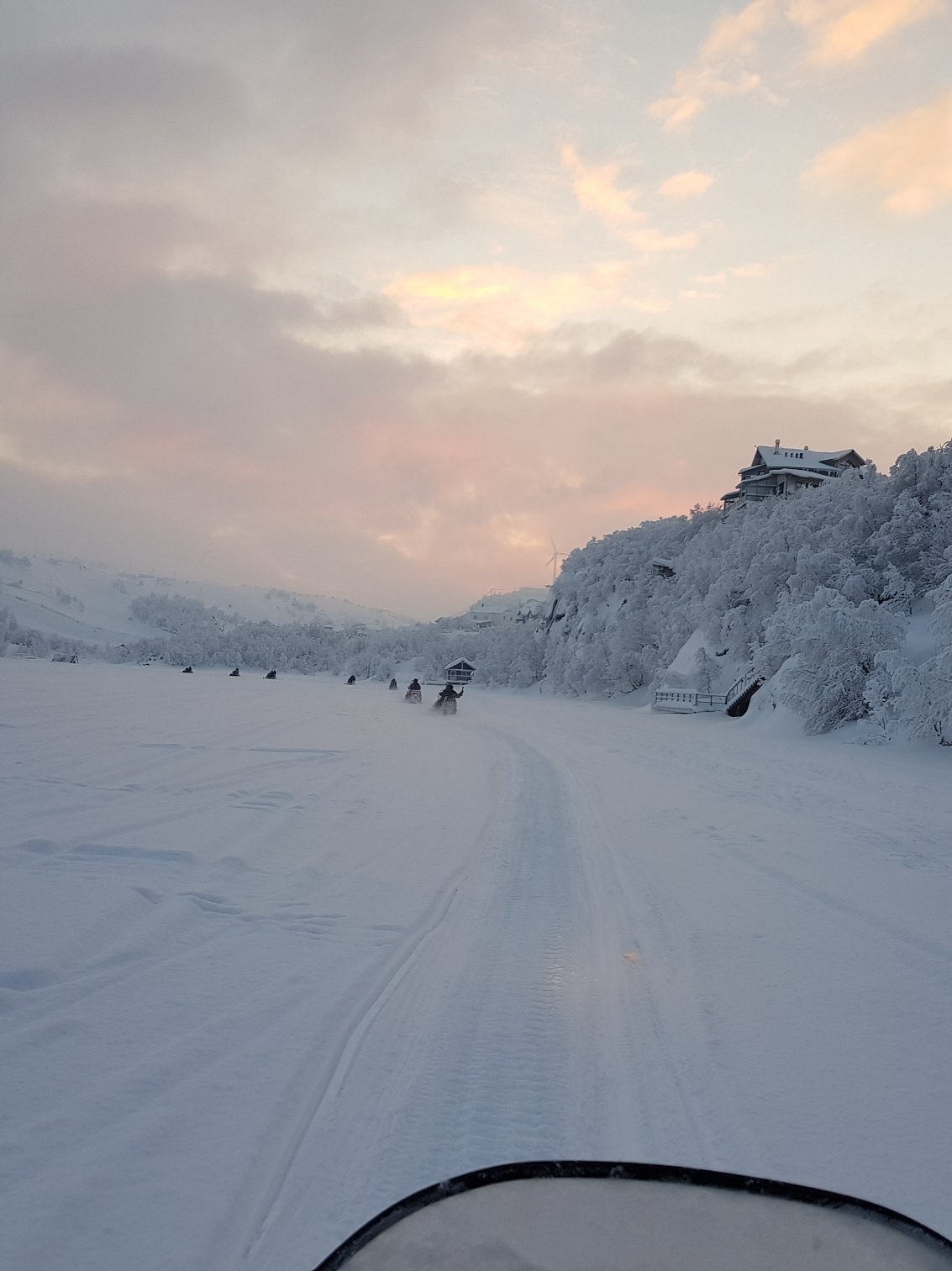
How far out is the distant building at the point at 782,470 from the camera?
7069 centimetres

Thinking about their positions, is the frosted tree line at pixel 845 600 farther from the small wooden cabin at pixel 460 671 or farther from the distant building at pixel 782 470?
the small wooden cabin at pixel 460 671

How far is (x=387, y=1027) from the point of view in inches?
154

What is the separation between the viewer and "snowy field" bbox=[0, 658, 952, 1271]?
272 cm

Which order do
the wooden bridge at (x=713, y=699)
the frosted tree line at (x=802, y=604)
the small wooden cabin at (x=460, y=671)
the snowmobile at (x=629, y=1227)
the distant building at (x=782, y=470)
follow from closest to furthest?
the snowmobile at (x=629, y=1227)
the frosted tree line at (x=802, y=604)
the wooden bridge at (x=713, y=699)
the distant building at (x=782, y=470)
the small wooden cabin at (x=460, y=671)

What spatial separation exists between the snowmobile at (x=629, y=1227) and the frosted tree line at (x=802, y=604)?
18636 mm

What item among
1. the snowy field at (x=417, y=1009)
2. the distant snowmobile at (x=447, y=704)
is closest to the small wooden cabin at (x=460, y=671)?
the distant snowmobile at (x=447, y=704)

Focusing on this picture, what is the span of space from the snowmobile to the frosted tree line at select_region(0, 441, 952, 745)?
18.6 meters

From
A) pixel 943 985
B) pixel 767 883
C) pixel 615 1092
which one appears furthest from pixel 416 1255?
pixel 767 883

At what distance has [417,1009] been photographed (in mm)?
4141

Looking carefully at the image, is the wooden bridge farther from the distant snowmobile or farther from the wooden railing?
the distant snowmobile

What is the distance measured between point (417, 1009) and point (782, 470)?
74778 mm

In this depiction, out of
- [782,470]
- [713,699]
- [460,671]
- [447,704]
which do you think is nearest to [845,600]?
[713,699]

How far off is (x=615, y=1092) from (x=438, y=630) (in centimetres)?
15568

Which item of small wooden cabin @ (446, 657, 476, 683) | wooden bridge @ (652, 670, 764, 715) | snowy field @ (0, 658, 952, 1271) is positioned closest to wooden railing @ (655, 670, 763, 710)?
wooden bridge @ (652, 670, 764, 715)
